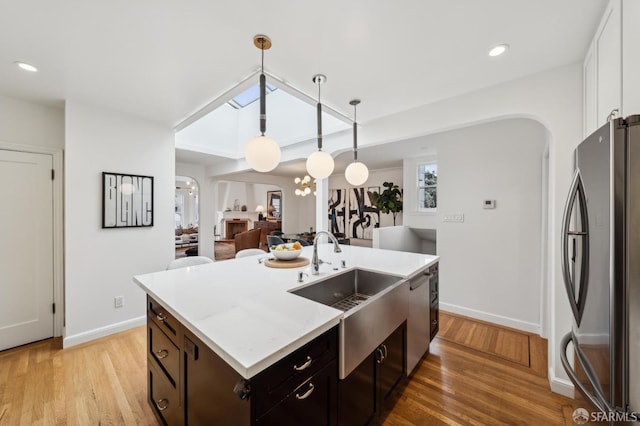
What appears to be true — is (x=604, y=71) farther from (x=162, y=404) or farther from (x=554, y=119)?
(x=162, y=404)

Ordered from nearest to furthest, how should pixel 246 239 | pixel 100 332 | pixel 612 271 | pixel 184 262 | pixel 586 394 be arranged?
pixel 612 271 < pixel 586 394 < pixel 184 262 < pixel 100 332 < pixel 246 239

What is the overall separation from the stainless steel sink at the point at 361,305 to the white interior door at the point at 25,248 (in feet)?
9.60

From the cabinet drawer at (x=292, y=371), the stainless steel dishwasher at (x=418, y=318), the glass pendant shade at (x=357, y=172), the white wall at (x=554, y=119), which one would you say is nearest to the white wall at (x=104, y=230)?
the glass pendant shade at (x=357, y=172)

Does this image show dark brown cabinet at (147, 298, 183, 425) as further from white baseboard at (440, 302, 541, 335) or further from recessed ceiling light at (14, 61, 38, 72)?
white baseboard at (440, 302, 541, 335)

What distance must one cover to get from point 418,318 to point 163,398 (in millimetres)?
1777

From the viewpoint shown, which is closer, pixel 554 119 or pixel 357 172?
pixel 554 119

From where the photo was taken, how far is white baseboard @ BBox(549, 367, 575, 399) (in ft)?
6.17

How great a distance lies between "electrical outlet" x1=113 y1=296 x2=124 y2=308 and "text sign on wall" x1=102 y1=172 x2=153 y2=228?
79 cm

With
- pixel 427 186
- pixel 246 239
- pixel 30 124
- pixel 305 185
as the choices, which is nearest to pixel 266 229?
pixel 246 239

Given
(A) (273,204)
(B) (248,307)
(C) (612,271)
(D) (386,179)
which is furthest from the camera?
(A) (273,204)

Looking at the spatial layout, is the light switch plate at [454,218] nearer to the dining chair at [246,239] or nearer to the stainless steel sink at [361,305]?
the stainless steel sink at [361,305]

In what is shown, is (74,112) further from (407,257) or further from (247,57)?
(407,257)

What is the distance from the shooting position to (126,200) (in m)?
2.89

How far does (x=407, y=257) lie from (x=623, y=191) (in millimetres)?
1741
